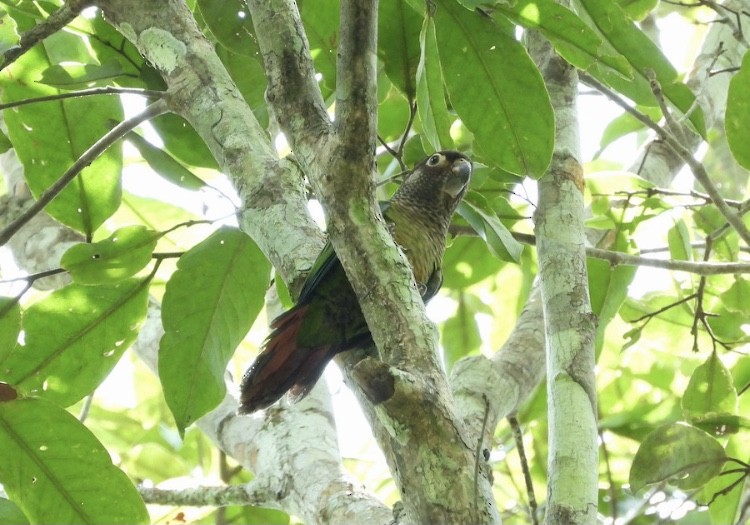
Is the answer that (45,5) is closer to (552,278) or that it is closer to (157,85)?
(157,85)

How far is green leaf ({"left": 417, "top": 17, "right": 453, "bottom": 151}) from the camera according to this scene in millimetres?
2152

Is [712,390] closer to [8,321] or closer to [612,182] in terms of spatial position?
[612,182]

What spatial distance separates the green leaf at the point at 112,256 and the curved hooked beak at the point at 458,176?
124 cm

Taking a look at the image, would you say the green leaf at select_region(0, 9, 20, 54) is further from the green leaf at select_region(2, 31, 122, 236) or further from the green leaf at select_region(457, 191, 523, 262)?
the green leaf at select_region(457, 191, 523, 262)

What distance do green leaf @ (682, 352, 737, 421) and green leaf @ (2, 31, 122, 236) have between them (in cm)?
190

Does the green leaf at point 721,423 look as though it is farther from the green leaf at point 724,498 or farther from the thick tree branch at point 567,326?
the thick tree branch at point 567,326

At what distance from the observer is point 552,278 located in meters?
2.19

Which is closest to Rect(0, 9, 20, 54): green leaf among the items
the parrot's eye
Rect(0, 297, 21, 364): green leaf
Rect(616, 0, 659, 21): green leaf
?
Rect(0, 297, 21, 364): green leaf

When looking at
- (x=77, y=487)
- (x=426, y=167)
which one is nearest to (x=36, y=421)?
(x=77, y=487)

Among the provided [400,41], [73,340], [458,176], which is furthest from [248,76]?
[73,340]

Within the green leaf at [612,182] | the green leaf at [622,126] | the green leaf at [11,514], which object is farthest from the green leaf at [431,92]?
the green leaf at [622,126]

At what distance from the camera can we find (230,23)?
8.66ft

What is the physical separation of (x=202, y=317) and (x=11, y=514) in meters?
0.76

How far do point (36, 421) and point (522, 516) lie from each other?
7.42 feet
